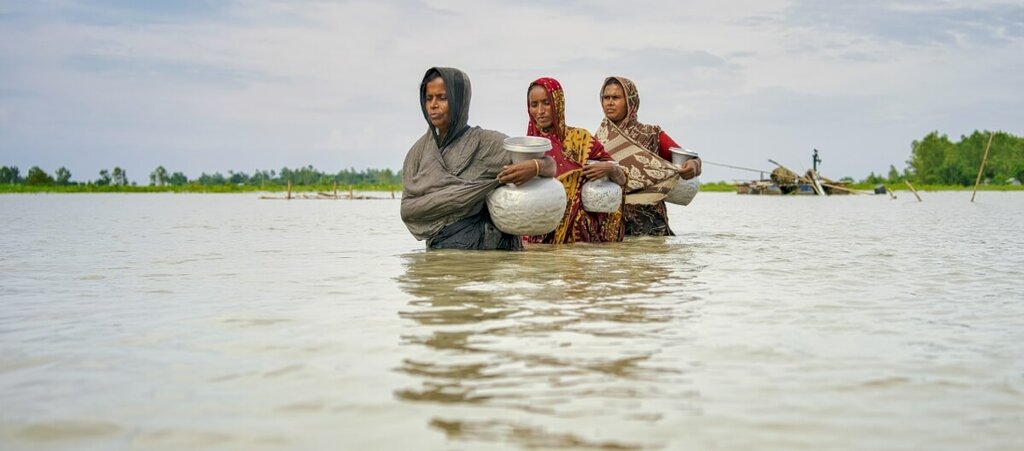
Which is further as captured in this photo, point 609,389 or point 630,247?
point 630,247

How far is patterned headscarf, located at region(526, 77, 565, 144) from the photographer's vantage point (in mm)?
8648

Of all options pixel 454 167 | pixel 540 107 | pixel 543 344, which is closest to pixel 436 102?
pixel 454 167

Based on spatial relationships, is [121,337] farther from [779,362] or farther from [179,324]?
[779,362]

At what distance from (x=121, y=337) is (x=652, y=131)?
743 cm

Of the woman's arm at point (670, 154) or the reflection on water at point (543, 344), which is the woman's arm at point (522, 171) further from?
the woman's arm at point (670, 154)

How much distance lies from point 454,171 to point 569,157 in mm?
1712

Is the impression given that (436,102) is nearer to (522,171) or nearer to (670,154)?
(522,171)

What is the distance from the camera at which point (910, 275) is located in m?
6.50

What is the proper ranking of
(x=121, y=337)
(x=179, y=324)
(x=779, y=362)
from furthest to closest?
(x=179, y=324) < (x=121, y=337) < (x=779, y=362)

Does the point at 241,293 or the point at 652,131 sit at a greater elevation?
the point at 652,131

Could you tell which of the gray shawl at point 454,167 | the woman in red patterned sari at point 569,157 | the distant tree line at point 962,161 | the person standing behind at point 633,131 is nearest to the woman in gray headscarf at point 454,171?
the gray shawl at point 454,167

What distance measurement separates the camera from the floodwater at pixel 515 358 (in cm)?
251

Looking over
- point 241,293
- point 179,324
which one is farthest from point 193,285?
point 179,324

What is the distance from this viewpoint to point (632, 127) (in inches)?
412
